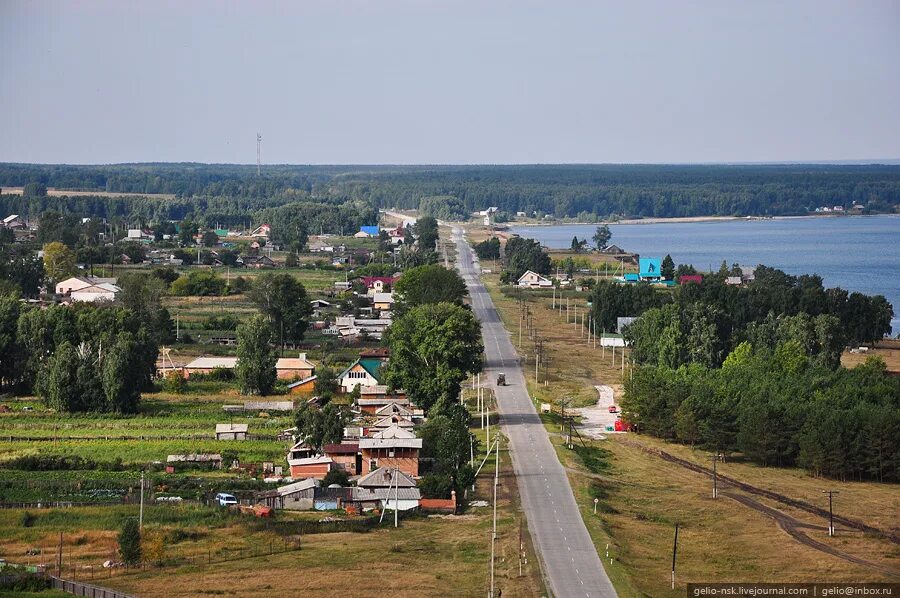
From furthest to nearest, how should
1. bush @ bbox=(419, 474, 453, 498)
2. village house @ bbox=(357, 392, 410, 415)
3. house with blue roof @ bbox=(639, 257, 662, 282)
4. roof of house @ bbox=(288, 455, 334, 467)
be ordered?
1. house with blue roof @ bbox=(639, 257, 662, 282)
2. village house @ bbox=(357, 392, 410, 415)
3. roof of house @ bbox=(288, 455, 334, 467)
4. bush @ bbox=(419, 474, 453, 498)

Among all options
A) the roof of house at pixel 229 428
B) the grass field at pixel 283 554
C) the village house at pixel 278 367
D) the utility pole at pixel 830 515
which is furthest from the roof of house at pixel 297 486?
the village house at pixel 278 367

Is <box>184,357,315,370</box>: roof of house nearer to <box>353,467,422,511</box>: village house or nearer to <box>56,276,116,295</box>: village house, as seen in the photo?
<box>353,467,422,511</box>: village house

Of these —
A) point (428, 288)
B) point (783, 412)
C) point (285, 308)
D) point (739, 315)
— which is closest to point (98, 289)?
point (285, 308)

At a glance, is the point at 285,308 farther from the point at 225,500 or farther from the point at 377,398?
the point at 225,500

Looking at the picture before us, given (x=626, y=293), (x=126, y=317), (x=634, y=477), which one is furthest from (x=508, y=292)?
(x=634, y=477)

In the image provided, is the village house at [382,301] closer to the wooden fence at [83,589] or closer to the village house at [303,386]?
the village house at [303,386]

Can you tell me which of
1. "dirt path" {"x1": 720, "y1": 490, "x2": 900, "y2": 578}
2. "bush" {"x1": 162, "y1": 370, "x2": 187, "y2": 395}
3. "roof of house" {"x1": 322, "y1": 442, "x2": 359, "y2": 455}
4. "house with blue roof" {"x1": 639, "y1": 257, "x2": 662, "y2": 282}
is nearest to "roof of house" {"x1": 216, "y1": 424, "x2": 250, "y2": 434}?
"roof of house" {"x1": 322, "y1": 442, "x2": 359, "y2": 455}

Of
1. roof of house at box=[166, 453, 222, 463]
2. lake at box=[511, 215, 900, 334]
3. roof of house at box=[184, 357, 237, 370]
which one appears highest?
roof of house at box=[166, 453, 222, 463]

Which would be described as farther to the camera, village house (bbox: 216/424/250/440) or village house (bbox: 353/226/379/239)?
village house (bbox: 353/226/379/239)

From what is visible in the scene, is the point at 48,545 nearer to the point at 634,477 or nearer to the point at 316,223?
the point at 634,477
